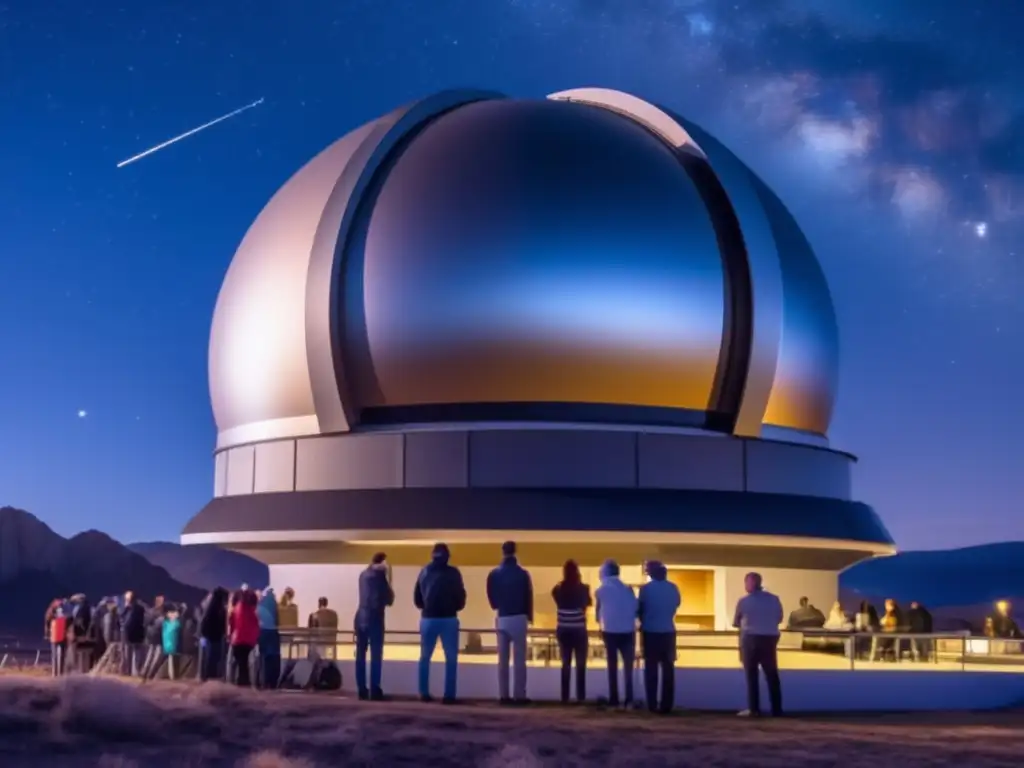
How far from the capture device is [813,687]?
17875mm

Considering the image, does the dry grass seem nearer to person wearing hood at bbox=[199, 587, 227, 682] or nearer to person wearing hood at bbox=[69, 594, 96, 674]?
person wearing hood at bbox=[199, 587, 227, 682]

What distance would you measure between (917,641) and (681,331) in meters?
6.59

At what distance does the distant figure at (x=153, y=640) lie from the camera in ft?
62.6

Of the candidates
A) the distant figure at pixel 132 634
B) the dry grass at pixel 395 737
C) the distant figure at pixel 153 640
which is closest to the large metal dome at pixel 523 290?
the distant figure at pixel 153 640

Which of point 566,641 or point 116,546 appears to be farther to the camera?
point 116,546

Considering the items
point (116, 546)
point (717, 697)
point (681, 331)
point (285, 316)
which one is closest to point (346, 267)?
point (285, 316)

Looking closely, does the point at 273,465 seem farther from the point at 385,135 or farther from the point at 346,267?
the point at 385,135

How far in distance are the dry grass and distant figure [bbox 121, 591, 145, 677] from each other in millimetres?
7304

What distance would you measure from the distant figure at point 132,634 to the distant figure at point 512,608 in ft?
25.8

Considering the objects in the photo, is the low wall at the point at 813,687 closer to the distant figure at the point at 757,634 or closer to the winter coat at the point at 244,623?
the winter coat at the point at 244,623

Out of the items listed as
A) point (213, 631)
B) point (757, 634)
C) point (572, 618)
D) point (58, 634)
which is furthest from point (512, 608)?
point (58, 634)

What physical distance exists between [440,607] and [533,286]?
9421mm

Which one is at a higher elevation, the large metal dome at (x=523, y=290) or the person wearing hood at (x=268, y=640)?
the large metal dome at (x=523, y=290)

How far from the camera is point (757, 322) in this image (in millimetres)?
23375
